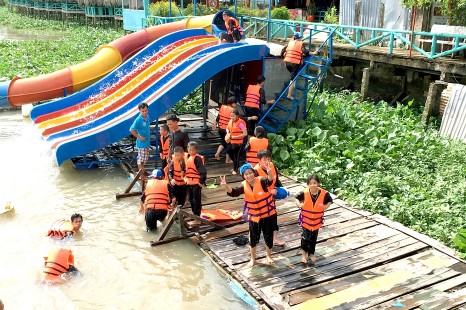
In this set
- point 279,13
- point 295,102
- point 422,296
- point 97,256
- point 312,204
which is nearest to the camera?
point 422,296

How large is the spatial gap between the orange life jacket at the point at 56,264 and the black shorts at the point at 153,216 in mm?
1498

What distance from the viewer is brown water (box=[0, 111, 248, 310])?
6441mm

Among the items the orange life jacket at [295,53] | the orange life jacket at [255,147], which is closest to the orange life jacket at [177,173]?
the orange life jacket at [255,147]

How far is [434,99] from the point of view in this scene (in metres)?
12.6

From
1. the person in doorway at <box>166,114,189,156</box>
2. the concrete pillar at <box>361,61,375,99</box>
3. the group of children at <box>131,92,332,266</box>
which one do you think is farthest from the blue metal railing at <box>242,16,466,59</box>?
the person in doorway at <box>166,114,189,156</box>

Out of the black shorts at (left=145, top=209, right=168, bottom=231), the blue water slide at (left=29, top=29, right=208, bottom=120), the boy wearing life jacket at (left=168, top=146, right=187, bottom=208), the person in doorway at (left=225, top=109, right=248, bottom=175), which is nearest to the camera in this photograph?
the boy wearing life jacket at (left=168, top=146, right=187, bottom=208)

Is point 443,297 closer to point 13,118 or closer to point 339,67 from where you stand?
point 339,67

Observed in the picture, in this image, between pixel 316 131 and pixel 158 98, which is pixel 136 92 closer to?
pixel 158 98

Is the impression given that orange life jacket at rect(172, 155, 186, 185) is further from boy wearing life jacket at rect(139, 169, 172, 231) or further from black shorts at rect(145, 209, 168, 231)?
black shorts at rect(145, 209, 168, 231)

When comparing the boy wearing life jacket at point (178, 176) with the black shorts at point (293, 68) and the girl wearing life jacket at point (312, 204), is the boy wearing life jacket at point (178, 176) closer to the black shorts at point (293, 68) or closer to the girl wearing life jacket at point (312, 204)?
the girl wearing life jacket at point (312, 204)

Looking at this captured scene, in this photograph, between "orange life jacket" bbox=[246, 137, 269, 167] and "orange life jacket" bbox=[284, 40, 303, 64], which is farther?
"orange life jacket" bbox=[284, 40, 303, 64]

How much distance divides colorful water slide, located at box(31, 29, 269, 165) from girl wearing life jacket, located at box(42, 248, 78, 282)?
3771 mm

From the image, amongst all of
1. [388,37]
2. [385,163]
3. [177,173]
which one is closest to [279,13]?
[388,37]

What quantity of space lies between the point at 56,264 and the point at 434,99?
10.0m
